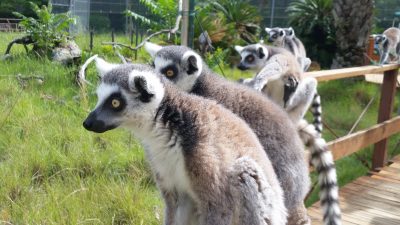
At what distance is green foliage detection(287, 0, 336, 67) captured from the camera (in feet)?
54.5

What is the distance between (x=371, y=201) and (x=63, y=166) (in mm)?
3101

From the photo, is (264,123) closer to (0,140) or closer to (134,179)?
(134,179)

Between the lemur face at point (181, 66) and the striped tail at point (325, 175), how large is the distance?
89 centimetres

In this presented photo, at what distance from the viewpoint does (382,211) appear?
4.58 metres

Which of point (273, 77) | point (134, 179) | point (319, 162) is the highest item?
point (273, 77)

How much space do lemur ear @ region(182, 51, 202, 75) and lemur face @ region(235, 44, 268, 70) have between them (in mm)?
2429

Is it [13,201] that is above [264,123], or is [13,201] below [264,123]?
below

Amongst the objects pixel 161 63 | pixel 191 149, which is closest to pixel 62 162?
pixel 161 63

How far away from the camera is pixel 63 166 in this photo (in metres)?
4.18

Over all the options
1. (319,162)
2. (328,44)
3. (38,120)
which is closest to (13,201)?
(38,120)

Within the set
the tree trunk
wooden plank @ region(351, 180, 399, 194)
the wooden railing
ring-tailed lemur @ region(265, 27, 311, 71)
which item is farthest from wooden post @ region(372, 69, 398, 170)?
the tree trunk

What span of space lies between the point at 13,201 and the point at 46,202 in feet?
0.91

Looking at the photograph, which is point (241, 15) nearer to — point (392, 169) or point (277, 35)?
point (277, 35)

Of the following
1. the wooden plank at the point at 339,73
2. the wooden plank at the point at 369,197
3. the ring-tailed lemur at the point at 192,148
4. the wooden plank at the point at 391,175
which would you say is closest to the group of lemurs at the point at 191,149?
the ring-tailed lemur at the point at 192,148
